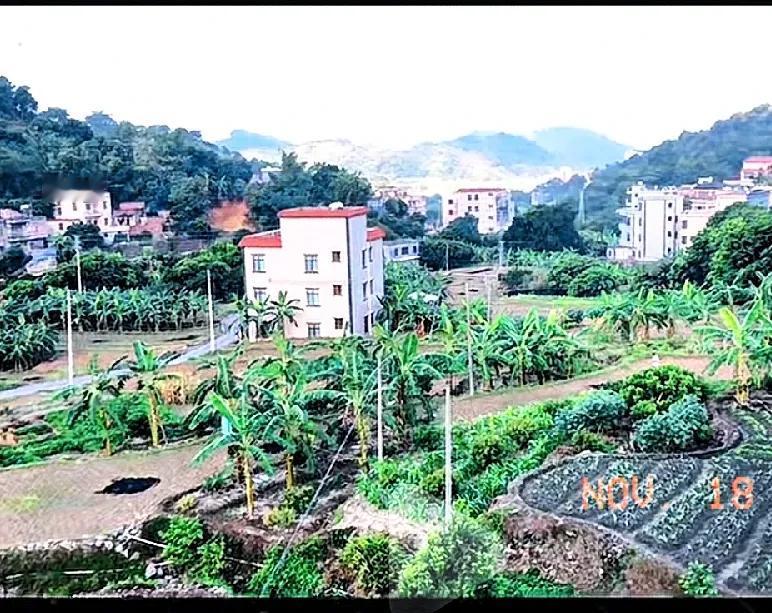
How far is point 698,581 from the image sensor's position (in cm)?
330

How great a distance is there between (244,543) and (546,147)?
6.36 feet

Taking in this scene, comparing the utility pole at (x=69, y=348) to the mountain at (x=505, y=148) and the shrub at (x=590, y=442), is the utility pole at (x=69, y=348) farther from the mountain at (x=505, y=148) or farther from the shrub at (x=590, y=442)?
the shrub at (x=590, y=442)

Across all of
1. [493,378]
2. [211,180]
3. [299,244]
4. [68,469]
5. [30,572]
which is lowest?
[30,572]

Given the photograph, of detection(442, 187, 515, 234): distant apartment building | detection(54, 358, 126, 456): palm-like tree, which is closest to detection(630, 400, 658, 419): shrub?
detection(442, 187, 515, 234): distant apartment building

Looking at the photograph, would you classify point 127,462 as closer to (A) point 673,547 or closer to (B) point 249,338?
(B) point 249,338

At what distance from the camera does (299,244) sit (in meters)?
3.86

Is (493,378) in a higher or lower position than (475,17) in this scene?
lower

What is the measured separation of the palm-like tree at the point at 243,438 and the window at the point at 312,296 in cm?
46

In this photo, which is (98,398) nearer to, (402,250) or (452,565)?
(402,250)

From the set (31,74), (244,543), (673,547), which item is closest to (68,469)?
(244,543)

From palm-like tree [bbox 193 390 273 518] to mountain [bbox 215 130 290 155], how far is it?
99cm

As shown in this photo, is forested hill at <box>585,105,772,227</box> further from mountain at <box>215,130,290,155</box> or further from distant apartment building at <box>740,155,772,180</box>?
mountain at <box>215,130,290,155</box>

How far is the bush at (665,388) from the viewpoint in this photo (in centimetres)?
369

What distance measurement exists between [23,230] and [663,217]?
2.55 metres
